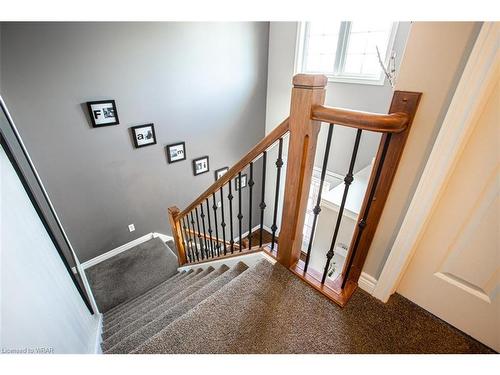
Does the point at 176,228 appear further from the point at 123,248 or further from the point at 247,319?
the point at 247,319

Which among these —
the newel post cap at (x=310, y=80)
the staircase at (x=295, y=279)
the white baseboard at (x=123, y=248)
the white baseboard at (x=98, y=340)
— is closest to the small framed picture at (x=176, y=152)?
the white baseboard at (x=123, y=248)

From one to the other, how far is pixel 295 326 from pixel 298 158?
0.82 meters

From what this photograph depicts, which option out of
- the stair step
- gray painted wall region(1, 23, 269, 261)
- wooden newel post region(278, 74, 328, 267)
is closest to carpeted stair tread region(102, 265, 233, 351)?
the stair step

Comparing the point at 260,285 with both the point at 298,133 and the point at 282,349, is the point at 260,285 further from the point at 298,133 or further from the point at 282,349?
the point at 298,133

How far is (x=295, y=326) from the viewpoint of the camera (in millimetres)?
1092

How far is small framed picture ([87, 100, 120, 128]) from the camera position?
8.89 ft

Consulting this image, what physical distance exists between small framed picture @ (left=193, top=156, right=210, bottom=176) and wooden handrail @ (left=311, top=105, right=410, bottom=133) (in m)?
3.28

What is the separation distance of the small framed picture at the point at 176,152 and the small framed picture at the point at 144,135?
0.29 meters

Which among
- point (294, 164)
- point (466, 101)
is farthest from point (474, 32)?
point (294, 164)

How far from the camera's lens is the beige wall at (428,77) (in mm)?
712

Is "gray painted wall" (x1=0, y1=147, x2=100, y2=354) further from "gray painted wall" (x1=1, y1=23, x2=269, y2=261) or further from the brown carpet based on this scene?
"gray painted wall" (x1=1, y1=23, x2=269, y2=261)

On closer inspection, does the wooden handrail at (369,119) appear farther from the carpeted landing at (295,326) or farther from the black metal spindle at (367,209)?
the carpeted landing at (295,326)

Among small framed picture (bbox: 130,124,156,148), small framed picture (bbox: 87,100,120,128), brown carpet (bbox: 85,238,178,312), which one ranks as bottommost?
brown carpet (bbox: 85,238,178,312)

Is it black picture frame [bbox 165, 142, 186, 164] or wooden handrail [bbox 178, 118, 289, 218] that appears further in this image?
black picture frame [bbox 165, 142, 186, 164]
